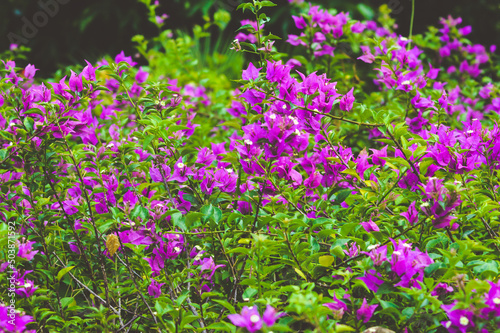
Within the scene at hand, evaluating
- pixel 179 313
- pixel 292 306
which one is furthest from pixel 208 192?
pixel 292 306

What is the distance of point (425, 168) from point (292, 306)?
1.80ft

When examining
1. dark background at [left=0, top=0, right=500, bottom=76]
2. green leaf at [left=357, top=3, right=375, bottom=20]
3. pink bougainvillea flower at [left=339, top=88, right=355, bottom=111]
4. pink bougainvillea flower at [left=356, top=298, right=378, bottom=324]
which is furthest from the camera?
dark background at [left=0, top=0, right=500, bottom=76]

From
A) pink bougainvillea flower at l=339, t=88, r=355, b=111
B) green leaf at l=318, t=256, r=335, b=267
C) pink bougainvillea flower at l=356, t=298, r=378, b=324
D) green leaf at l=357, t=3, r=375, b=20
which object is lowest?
pink bougainvillea flower at l=356, t=298, r=378, b=324

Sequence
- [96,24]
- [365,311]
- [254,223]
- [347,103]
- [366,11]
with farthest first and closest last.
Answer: [96,24] < [366,11] < [347,103] < [254,223] < [365,311]

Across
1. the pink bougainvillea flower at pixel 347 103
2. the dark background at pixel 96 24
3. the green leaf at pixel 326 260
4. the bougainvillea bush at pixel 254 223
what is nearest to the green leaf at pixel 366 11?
the dark background at pixel 96 24

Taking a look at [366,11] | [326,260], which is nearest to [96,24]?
[366,11]

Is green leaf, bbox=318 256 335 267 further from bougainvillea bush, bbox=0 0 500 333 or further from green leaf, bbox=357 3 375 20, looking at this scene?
green leaf, bbox=357 3 375 20

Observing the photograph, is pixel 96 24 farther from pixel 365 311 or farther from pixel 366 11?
pixel 365 311

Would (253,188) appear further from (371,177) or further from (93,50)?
(93,50)

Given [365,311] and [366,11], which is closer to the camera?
[365,311]

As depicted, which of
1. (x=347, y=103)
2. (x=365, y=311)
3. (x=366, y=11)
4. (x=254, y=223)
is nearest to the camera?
(x=365, y=311)

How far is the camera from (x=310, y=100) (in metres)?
1.28

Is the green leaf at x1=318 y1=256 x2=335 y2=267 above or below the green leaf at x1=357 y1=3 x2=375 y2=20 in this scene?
below

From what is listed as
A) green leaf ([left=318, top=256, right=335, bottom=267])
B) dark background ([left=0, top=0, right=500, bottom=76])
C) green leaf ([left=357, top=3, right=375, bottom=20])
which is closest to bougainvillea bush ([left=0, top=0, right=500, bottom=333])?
green leaf ([left=318, top=256, right=335, bottom=267])
